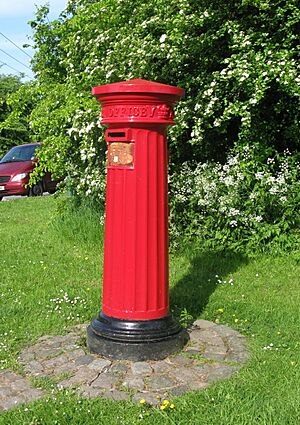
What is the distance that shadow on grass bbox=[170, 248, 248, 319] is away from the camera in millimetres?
5283

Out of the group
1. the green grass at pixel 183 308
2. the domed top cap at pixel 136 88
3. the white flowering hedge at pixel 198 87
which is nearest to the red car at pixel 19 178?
the green grass at pixel 183 308


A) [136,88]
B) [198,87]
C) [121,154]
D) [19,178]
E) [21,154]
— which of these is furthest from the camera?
[21,154]

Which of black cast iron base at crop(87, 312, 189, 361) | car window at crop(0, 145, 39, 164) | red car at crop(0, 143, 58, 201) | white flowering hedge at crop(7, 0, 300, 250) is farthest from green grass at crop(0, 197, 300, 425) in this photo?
car window at crop(0, 145, 39, 164)

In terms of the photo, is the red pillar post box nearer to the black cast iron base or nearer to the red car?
the black cast iron base

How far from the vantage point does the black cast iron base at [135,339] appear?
13.4 ft

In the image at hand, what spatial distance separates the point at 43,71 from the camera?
30.1 feet

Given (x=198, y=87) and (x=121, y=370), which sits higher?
(x=198, y=87)

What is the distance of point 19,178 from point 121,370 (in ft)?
40.8

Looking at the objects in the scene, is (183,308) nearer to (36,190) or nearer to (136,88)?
(136,88)

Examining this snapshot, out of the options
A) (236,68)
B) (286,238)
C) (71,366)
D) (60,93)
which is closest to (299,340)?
(71,366)

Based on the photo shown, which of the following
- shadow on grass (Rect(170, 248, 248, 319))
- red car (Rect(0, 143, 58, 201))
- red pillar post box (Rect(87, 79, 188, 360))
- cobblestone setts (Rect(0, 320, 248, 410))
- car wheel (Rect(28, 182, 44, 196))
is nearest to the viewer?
cobblestone setts (Rect(0, 320, 248, 410))

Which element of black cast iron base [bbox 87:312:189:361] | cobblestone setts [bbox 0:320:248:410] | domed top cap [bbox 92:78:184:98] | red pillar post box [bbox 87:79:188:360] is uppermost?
domed top cap [bbox 92:78:184:98]

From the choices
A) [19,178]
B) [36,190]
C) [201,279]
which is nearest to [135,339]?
[201,279]

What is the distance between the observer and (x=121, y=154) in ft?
13.4
